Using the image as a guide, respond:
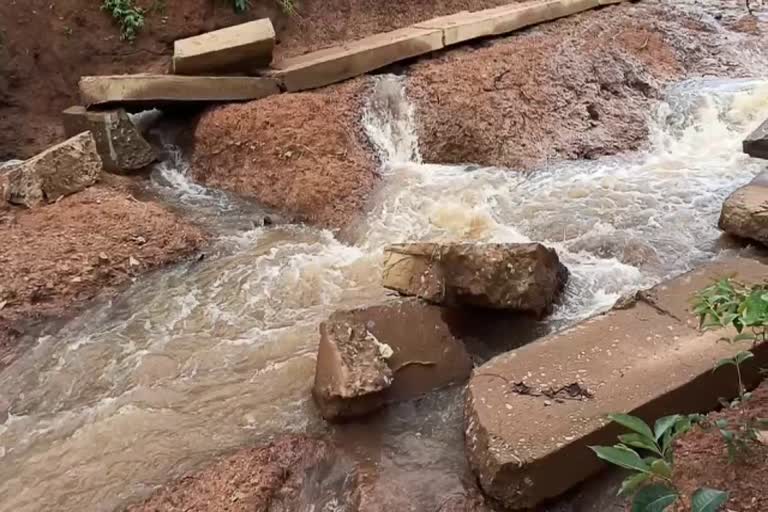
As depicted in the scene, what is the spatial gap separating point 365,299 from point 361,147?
7.22 ft

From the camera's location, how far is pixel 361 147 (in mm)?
6293

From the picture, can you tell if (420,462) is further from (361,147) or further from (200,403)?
(361,147)

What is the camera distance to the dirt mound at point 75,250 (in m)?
4.71

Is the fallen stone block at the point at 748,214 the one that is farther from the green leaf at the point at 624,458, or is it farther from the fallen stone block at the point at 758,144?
the green leaf at the point at 624,458

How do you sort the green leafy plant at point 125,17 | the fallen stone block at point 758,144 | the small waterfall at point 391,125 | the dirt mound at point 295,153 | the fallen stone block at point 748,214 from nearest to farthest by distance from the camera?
the fallen stone block at point 748,214, the fallen stone block at point 758,144, the dirt mound at point 295,153, the small waterfall at point 391,125, the green leafy plant at point 125,17

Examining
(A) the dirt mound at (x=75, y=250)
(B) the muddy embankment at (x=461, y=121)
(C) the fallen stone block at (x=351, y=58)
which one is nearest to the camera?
(A) the dirt mound at (x=75, y=250)

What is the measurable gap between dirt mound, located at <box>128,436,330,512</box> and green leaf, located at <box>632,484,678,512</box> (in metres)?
1.90

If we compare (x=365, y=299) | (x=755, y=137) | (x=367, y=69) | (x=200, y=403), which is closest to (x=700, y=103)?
(x=755, y=137)

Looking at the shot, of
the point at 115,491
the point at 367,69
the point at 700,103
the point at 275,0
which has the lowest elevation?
the point at 115,491

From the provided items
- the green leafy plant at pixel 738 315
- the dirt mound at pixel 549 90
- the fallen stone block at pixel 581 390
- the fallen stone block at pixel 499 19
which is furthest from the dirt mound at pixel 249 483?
the fallen stone block at pixel 499 19

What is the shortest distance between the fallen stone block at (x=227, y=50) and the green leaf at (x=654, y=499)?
19.7ft

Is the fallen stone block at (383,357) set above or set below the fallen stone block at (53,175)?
below

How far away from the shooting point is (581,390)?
9.86ft

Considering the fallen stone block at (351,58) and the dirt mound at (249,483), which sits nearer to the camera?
the dirt mound at (249,483)
